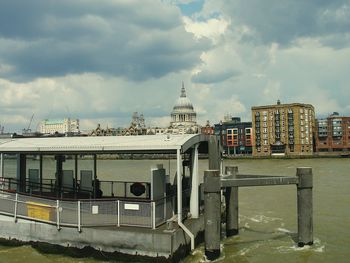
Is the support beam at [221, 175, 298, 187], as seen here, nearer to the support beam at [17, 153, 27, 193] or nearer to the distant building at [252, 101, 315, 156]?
the support beam at [17, 153, 27, 193]

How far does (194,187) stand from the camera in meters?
17.1

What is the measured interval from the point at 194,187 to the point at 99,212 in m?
3.80

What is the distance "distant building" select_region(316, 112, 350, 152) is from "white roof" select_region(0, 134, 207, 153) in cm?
17013

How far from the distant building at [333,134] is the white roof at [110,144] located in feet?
558

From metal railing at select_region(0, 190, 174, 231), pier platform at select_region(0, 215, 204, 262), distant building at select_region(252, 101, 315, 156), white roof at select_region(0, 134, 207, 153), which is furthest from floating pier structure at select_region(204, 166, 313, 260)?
distant building at select_region(252, 101, 315, 156)

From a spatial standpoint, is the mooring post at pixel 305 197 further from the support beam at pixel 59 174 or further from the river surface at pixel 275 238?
the support beam at pixel 59 174

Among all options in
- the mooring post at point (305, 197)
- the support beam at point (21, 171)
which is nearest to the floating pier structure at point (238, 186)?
the mooring post at point (305, 197)

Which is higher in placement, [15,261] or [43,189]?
[43,189]

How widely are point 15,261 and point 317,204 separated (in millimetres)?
22690

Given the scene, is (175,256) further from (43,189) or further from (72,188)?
(43,189)

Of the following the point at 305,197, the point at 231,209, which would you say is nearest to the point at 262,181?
the point at 305,197

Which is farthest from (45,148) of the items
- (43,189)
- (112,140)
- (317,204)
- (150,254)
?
(317,204)

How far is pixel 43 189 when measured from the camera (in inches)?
805

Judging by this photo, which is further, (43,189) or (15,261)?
(43,189)
